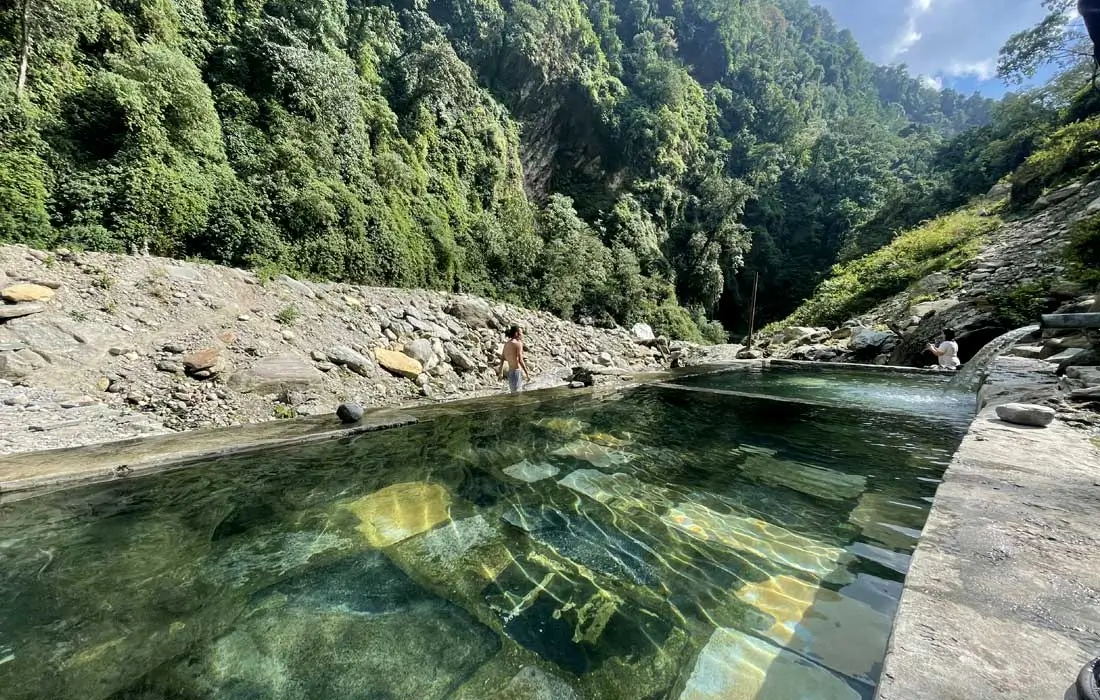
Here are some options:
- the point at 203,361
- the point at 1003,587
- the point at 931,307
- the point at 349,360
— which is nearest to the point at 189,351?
the point at 203,361

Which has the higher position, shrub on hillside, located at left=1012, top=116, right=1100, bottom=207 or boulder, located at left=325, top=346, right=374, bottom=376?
shrub on hillside, located at left=1012, top=116, right=1100, bottom=207

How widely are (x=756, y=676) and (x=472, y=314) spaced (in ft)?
33.7

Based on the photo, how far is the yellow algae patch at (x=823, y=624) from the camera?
1789 mm

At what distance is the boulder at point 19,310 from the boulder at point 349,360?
10.7ft

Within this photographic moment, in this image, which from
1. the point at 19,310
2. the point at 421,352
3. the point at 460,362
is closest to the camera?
the point at 19,310

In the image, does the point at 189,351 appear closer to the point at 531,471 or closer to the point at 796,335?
the point at 531,471

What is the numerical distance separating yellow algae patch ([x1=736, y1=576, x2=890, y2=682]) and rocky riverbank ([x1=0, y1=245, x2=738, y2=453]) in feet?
19.4

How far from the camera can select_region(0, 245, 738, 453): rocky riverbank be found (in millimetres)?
4812

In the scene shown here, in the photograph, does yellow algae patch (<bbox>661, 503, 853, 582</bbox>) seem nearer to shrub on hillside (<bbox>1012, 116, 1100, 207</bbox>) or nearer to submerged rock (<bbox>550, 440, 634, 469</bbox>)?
submerged rock (<bbox>550, 440, 634, 469</bbox>)

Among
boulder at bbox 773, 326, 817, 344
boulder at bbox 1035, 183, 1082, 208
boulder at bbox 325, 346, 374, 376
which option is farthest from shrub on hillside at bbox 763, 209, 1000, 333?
boulder at bbox 325, 346, 374, 376

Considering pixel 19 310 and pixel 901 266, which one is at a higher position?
pixel 901 266

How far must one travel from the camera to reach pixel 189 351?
599 centimetres

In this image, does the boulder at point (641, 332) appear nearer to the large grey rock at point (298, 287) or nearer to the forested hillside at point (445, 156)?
the forested hillside at point (445, 156)

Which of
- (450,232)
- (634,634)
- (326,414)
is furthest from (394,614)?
(450,232)
